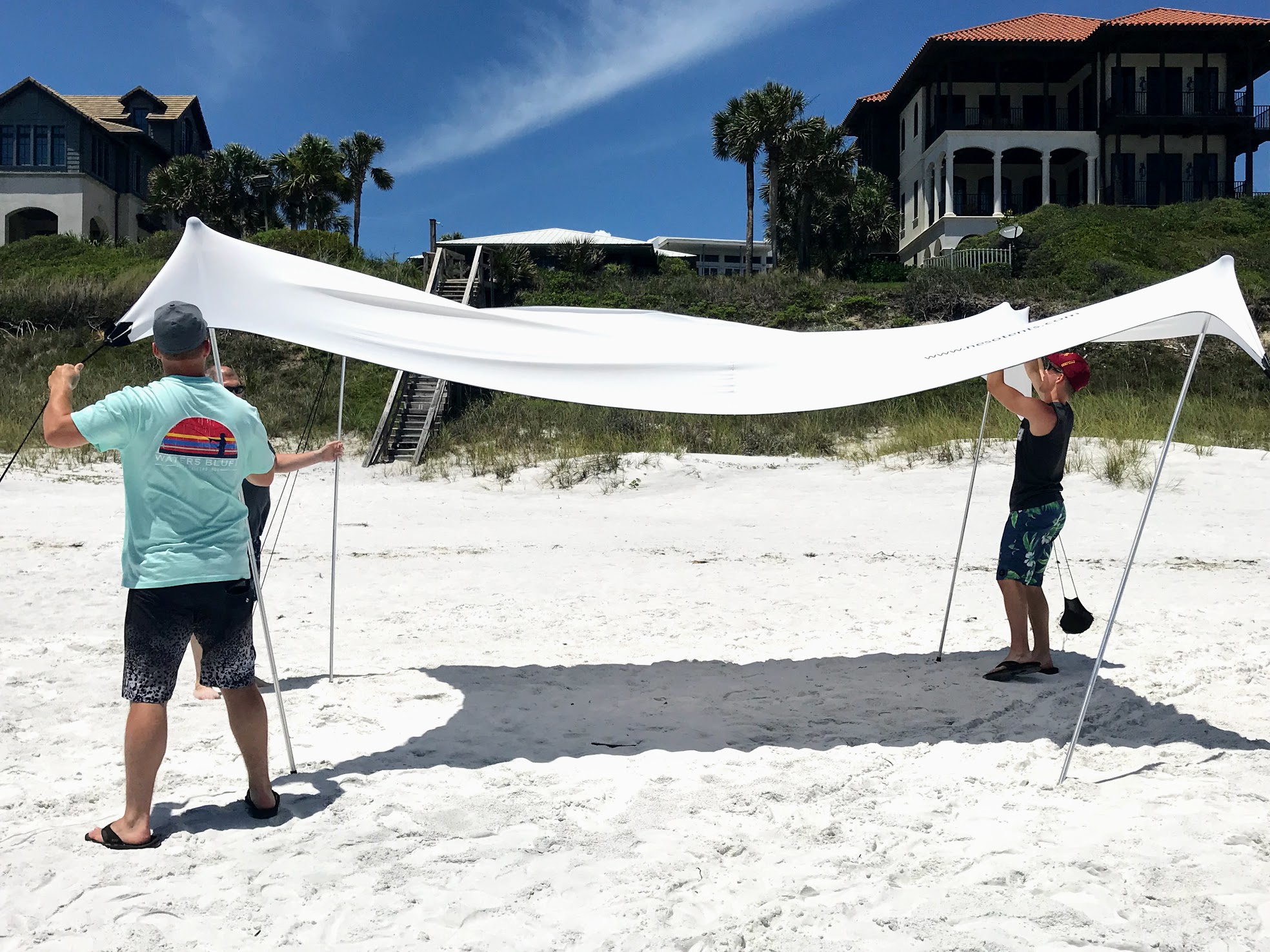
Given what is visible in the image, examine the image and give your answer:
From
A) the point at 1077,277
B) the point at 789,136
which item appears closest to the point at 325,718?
the point at 1077,277

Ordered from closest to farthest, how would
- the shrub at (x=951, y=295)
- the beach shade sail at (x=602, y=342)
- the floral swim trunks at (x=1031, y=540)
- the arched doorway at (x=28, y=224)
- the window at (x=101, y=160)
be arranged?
the beach shade sail at (x=602, y=342)
the floral swim trunks at (x=1031, y=540)
the shrub at (x=951, y=295)
the arched doorway at (x=28, y=224)
the window at (x=101, y=160)

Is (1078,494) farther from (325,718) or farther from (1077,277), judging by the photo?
(1077,277)

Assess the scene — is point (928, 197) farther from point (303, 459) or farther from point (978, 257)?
point (303, 459)

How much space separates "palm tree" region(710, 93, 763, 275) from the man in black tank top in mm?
31335

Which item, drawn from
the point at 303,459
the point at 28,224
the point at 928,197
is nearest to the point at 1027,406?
the point at 303,459

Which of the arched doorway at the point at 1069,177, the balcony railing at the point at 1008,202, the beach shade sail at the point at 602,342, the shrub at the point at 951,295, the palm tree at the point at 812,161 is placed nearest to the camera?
the beach shade sail at the point at 602,342

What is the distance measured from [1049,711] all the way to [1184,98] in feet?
136

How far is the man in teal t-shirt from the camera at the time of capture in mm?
3352

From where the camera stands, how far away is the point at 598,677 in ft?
19.5

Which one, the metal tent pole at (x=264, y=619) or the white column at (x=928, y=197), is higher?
the white column at (x=928, y=197)

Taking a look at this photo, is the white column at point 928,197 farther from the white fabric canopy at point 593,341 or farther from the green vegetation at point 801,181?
the white fabric canopy at point 593,341

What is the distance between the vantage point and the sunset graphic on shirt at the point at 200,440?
11.1ft

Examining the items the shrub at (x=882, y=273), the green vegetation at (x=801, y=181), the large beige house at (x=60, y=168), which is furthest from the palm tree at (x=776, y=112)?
the large beige house at (x=60, y=168)

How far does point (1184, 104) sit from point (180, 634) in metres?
44.5
